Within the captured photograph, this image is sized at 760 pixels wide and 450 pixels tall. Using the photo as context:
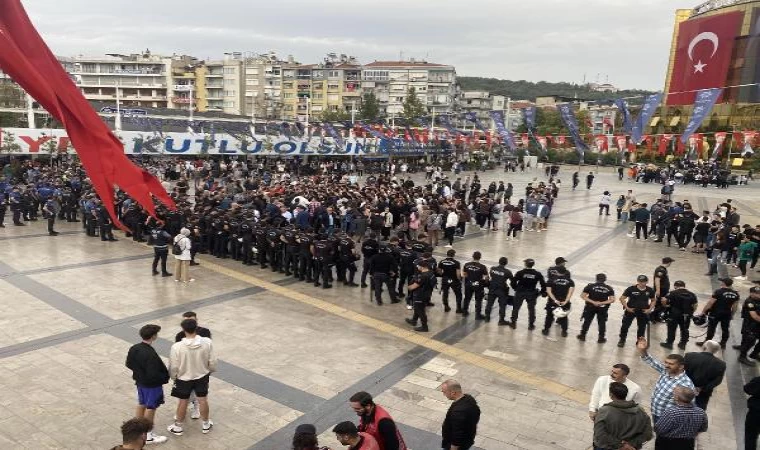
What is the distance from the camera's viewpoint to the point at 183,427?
696 centimetres

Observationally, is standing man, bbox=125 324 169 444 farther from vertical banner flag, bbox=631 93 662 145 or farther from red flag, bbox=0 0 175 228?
vertical banner flag, bbox=631 93 662 145

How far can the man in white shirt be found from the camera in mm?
5469

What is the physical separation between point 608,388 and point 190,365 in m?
4.78

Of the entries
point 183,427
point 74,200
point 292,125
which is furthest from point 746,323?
point 292,125

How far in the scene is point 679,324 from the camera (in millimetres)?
10234

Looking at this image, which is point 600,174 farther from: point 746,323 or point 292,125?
point 746,323

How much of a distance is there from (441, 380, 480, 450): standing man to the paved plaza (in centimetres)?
164

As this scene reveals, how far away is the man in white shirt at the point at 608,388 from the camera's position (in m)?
5.47

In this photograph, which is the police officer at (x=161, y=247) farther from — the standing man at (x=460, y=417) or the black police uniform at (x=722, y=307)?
the black police uniform at (x=722, y=307)

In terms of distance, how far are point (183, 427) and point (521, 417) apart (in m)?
4.54

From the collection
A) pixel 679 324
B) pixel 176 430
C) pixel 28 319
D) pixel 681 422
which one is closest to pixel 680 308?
pixel 679 324

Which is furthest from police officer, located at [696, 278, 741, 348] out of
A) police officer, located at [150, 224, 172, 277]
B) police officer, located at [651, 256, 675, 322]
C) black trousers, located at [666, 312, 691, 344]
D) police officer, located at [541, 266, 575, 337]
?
police officer, located at [150, 224, 172, 277]

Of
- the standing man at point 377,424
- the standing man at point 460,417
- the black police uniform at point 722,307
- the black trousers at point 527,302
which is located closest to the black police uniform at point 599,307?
the black trousers at point 527,302

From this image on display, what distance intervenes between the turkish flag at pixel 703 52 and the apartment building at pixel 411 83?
1515 inches
